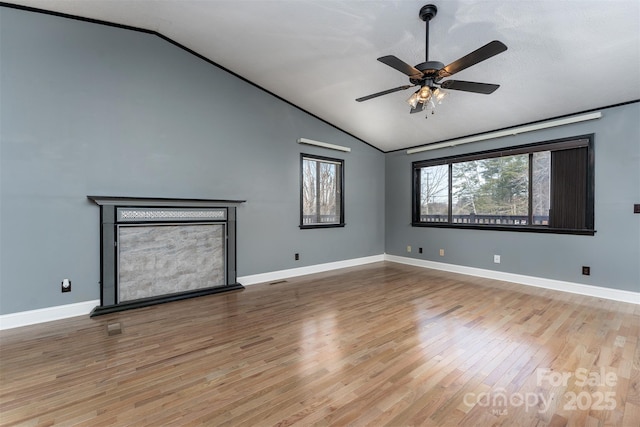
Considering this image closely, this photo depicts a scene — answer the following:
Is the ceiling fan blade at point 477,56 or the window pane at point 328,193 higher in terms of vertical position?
the ceiling fan blade at point 477,56

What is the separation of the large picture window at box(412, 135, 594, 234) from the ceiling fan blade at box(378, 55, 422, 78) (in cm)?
300

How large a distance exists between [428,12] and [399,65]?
2.33ft

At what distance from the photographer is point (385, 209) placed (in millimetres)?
6391

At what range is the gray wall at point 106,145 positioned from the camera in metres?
2.86

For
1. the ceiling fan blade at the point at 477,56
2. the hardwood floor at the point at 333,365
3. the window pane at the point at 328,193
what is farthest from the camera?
the window pane at the point at 328,193

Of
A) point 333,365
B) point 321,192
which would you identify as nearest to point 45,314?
point 333,365

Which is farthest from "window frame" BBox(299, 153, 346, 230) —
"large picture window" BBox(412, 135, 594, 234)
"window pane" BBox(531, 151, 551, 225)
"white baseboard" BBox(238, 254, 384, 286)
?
"window pane" BBox(531, 151, 551, 225)

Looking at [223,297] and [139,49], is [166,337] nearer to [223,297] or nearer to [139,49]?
[223,297]

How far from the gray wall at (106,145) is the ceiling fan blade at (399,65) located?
8.88 feet

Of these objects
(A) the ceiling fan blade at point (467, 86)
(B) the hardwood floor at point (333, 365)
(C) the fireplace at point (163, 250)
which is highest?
(A) the ceiling fan blade at point (467, 86)

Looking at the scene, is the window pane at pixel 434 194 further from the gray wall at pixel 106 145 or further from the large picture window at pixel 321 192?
the gray wall at pixel 106 145

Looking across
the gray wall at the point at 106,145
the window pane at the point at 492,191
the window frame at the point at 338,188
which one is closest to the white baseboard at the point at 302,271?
the gray wall at the point at 106,145

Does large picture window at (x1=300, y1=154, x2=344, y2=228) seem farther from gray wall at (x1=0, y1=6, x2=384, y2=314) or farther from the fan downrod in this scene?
the fan downrod

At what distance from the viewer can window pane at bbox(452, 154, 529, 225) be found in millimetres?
4461
